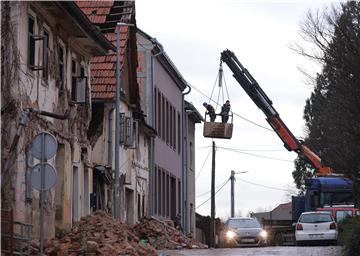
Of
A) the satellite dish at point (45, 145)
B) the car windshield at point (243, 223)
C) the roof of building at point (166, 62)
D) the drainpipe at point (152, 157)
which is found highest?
the roof of building at point (166, 62)

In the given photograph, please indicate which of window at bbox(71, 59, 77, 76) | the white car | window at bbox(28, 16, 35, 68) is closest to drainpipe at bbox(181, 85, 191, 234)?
the white car

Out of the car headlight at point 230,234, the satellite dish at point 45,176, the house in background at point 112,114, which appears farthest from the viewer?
the car headlight at point 230,234

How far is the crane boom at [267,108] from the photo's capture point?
42.1m

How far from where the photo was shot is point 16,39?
20.2 metres

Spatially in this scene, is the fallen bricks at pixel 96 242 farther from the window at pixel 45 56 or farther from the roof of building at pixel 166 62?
the roof of building at pixel 166 62

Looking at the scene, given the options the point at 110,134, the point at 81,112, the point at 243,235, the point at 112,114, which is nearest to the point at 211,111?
the point at 243,235

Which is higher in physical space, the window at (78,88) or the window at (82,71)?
the window at (82,71)

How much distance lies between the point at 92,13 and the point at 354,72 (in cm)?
1528

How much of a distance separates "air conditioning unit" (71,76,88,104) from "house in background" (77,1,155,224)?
17.5 feet

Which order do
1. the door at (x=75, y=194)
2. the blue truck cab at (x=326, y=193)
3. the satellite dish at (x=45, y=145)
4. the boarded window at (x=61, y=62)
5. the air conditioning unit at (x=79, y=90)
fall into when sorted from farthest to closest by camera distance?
the blue truck cab at (x=326, y=193)
the door at (x=75, y=194)
the air conditioning unit at (x=79, y=90)
the boarded window at (x=61, y=62)
the satellite dish at (x=45, y=145)

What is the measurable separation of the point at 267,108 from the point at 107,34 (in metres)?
11.2

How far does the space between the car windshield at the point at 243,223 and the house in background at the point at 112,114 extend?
4593 mm

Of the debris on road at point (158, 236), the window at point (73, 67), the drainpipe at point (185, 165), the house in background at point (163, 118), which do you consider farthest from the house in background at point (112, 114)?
the drainpipe at point (185, 165)

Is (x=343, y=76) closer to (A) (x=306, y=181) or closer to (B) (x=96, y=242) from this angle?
(B) (x=96, y=242)
